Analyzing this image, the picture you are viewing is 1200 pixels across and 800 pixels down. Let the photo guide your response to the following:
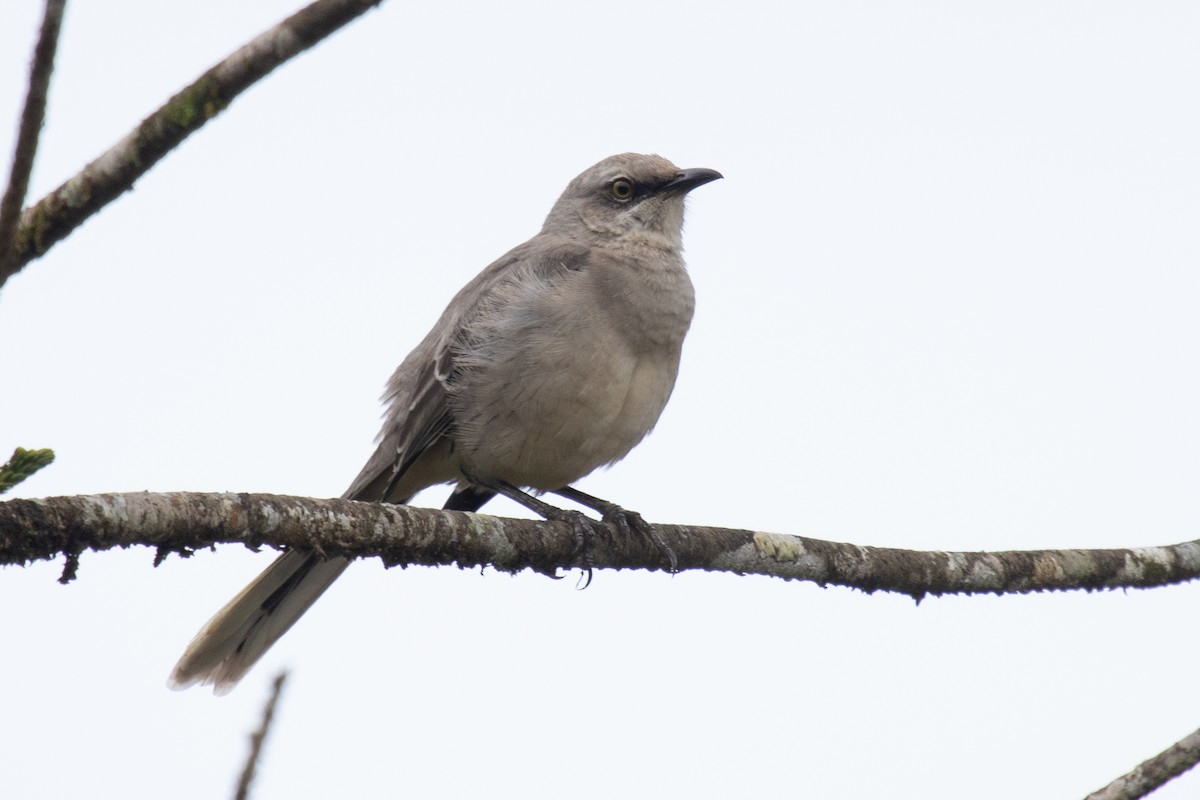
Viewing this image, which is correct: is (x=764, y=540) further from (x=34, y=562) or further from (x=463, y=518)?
(x=34, y=562)

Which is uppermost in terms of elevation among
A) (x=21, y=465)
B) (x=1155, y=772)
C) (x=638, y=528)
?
(x=638, y=528)

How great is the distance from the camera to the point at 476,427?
6.32 m

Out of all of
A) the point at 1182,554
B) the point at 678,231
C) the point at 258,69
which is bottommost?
the point at 258,69

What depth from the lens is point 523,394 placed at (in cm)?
616

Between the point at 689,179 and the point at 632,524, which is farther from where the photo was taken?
the point at 689,179

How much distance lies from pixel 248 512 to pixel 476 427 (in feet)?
8.54

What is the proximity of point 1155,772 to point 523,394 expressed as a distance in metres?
3.33

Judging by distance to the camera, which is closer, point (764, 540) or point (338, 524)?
point (338, 524)

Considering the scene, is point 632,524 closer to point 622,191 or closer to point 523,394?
point 523,394

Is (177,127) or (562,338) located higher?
(562,338)

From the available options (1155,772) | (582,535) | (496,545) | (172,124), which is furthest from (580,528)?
(172,124)

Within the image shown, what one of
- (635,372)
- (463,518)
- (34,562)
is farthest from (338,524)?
(635,372)

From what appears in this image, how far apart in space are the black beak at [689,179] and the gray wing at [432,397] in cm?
81

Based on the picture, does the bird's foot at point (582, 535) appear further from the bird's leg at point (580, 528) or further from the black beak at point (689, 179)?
the black beak at point (689, 179)
